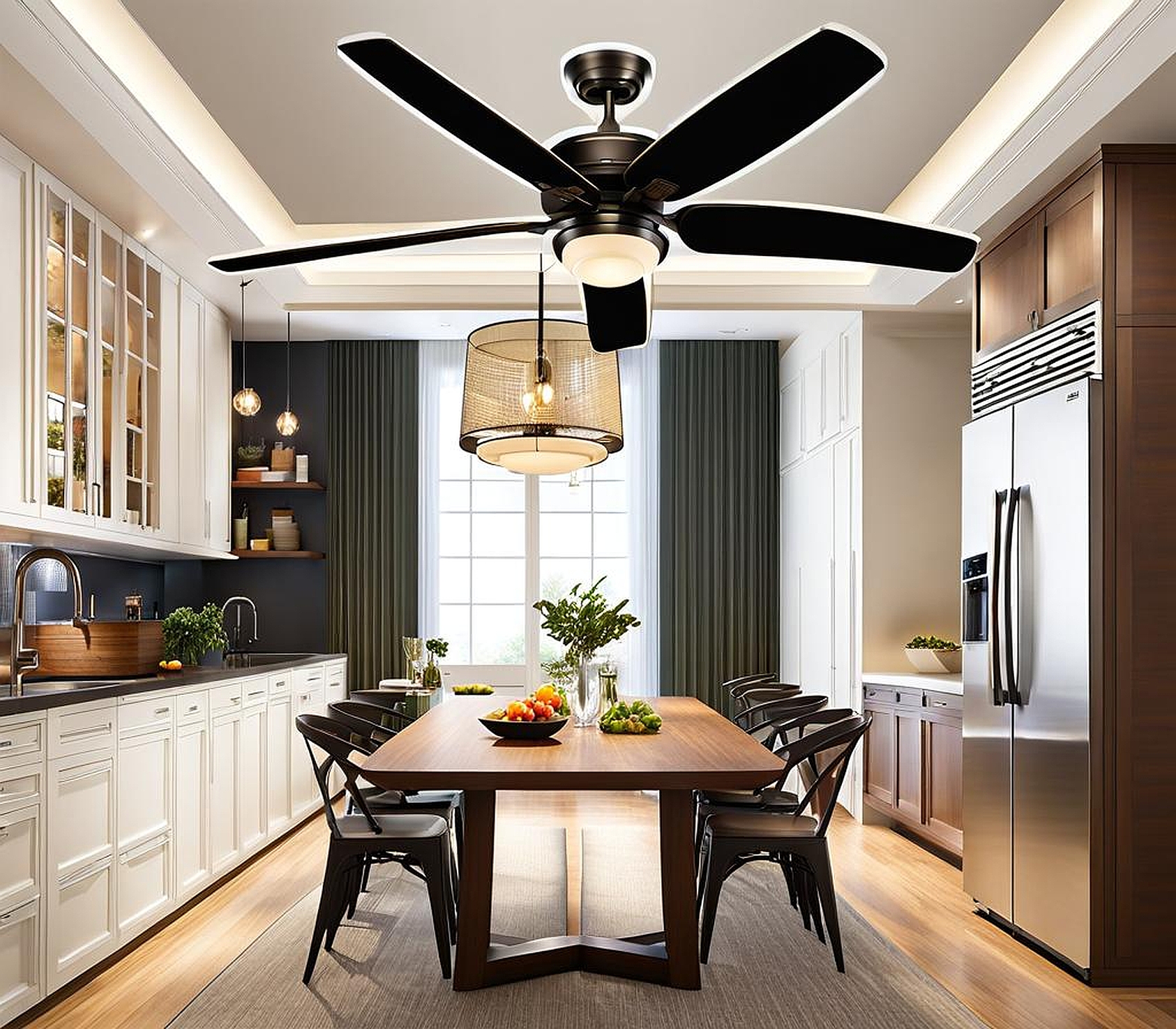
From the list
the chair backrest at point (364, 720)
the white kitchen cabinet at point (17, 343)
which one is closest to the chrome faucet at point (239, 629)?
the chair backrest at point (364, 720)

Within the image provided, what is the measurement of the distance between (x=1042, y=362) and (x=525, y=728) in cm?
226

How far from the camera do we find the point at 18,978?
305 cm

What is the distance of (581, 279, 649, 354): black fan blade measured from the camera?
114 inches

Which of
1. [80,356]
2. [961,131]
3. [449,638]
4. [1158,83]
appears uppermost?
[961,131]

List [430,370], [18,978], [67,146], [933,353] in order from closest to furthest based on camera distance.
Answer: [18,978] → [67,146] → [933,353] → [430,370]

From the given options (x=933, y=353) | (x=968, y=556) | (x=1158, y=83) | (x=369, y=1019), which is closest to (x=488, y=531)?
(x=933, y=353)

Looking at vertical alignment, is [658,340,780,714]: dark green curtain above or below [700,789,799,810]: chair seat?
above

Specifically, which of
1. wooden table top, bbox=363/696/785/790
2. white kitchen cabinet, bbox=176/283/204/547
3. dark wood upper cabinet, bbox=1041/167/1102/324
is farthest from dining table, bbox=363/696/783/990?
white kitchen cabinet, bbox=176/283/204/547

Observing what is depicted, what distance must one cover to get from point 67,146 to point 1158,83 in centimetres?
345

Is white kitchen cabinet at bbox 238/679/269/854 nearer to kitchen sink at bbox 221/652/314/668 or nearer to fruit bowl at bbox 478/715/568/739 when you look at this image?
kitchen sink at bbox 221/652/314/668

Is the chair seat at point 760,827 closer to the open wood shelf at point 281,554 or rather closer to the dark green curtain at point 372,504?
the dark green curtain at point 372,504

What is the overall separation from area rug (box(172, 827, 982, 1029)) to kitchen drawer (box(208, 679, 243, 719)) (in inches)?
34.5

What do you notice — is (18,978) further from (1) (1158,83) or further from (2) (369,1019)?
(1) (1158,83)

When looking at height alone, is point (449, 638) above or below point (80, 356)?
below
